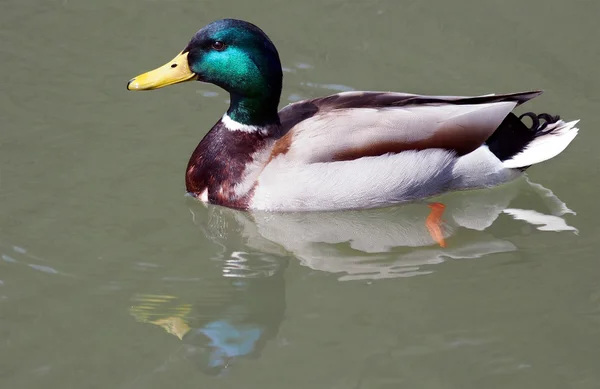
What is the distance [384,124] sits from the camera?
7.54 meters

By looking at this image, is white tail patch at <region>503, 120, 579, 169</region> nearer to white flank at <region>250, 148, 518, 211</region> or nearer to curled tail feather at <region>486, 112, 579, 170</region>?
curled tail feather at <region>486, 112, 579, 170</region>

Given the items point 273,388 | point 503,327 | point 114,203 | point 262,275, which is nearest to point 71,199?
point 114,203

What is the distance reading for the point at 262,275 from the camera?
6879 millimetres

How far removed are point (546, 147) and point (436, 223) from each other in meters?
1.12

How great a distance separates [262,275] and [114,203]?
1394mm

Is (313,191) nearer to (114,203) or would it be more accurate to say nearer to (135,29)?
(114,203)

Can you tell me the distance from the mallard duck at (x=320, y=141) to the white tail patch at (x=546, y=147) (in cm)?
1

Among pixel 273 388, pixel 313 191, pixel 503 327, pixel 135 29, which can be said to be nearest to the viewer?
pixel 273 388

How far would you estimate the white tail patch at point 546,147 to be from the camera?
792 centimetres

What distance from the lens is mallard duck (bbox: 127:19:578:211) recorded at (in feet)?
24.5

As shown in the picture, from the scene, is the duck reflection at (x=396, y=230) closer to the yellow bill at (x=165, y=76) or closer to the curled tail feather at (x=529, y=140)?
the curled tail feather at (x=529, y=140)

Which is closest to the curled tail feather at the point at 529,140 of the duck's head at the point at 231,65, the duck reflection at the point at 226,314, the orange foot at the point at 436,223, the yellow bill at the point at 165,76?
the orange foot at the point at 436,223

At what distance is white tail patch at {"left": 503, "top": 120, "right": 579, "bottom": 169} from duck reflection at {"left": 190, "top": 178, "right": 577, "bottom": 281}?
0.93ft

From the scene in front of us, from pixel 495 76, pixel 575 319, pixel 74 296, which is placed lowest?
pixel 74 296
